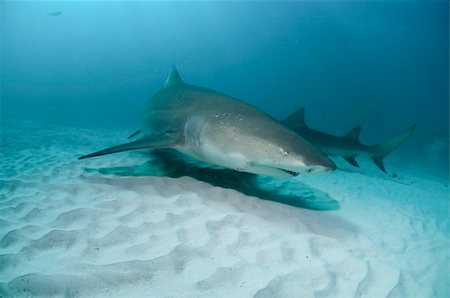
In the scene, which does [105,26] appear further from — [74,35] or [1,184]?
[1,184]

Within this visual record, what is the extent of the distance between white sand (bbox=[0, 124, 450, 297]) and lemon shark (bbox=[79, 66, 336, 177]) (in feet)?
1.98

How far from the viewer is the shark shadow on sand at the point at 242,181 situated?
4715mm

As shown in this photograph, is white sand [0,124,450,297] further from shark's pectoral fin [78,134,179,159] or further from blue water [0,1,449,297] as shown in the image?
shark's pectoral fin [78,134,179,159]

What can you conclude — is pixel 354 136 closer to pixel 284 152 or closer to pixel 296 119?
pixel 296 119

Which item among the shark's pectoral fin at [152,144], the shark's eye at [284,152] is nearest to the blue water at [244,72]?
the shark's pectoral fin at [152,144]

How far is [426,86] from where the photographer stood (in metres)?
78.1

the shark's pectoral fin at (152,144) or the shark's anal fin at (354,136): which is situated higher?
the shark's pectoral fin at (152,144)

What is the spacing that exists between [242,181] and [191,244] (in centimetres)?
253

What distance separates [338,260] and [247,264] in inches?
37.9

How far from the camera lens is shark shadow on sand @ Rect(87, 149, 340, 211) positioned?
471 centimetres

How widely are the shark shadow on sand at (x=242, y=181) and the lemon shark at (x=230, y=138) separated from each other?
2.22 ft

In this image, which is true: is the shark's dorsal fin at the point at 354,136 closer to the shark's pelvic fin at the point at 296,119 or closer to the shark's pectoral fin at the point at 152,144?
the shark's pelvic fin at the point at 296,119

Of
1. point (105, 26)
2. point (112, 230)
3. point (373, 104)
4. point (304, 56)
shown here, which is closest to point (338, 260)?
point (112, 230)

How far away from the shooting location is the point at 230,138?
12.3 ft
